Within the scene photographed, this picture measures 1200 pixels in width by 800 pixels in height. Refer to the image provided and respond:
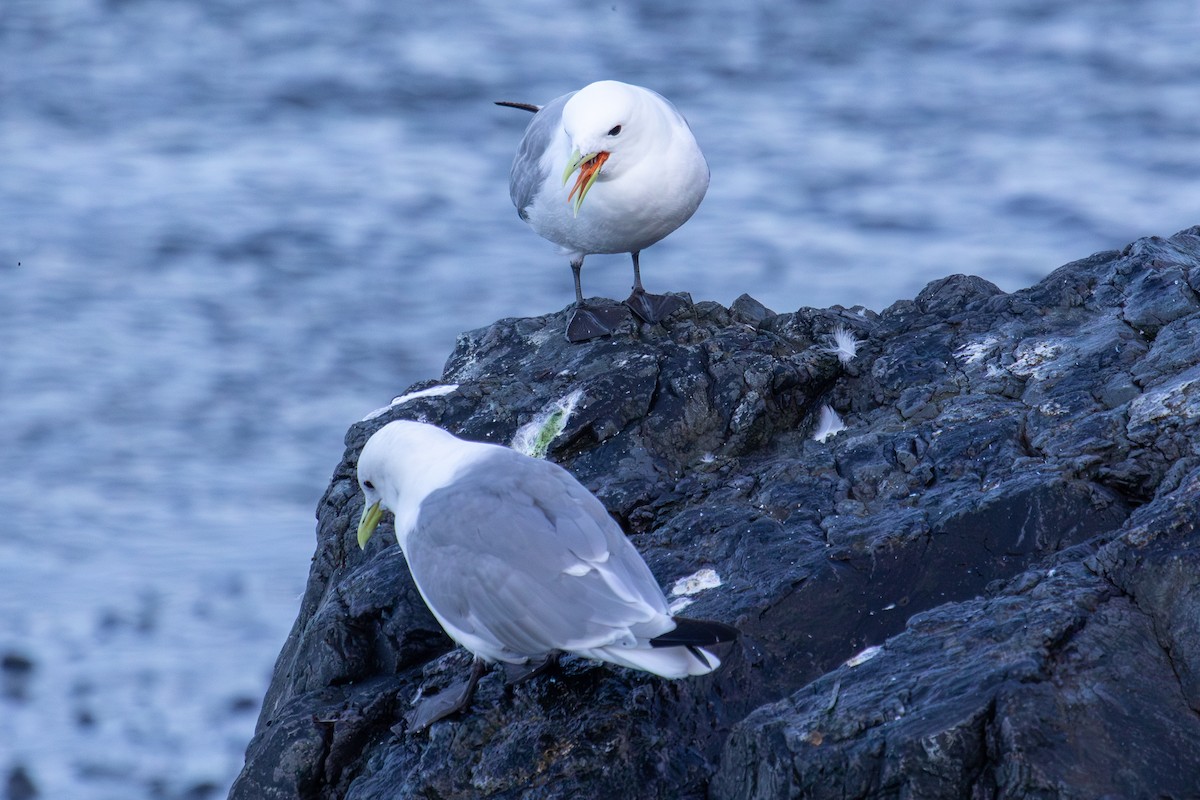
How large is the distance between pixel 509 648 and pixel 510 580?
0.18m

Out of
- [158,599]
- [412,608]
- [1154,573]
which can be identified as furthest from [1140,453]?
[158,599]

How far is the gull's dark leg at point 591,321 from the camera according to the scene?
5.44 metres

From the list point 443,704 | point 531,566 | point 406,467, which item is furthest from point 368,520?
point 531,566

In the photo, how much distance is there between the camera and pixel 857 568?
3549mm

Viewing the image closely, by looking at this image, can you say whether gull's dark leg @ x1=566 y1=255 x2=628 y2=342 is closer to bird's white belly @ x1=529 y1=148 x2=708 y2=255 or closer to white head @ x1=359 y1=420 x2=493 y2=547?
bird's white belly @ x1=529 y1=148 x2=708 y2=255

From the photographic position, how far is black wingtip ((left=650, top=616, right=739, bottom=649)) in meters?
3.03

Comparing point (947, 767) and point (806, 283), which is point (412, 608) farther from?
point (806, 283)

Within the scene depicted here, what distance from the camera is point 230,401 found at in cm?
1016

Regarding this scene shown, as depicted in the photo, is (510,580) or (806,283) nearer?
(510,580)

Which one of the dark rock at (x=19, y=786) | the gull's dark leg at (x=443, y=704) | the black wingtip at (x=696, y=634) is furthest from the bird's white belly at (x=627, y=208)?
the dark rock at (x=19, y=786)

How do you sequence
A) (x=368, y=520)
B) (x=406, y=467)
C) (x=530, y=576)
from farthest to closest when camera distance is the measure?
(x=368, y=520) < (x=406, y=467) < (x=530, y=576)

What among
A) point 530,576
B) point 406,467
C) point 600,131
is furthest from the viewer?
point 600,131

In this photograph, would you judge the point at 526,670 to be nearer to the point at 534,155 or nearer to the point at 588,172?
the point at 588,172

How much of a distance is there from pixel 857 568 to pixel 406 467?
4.15 feet
